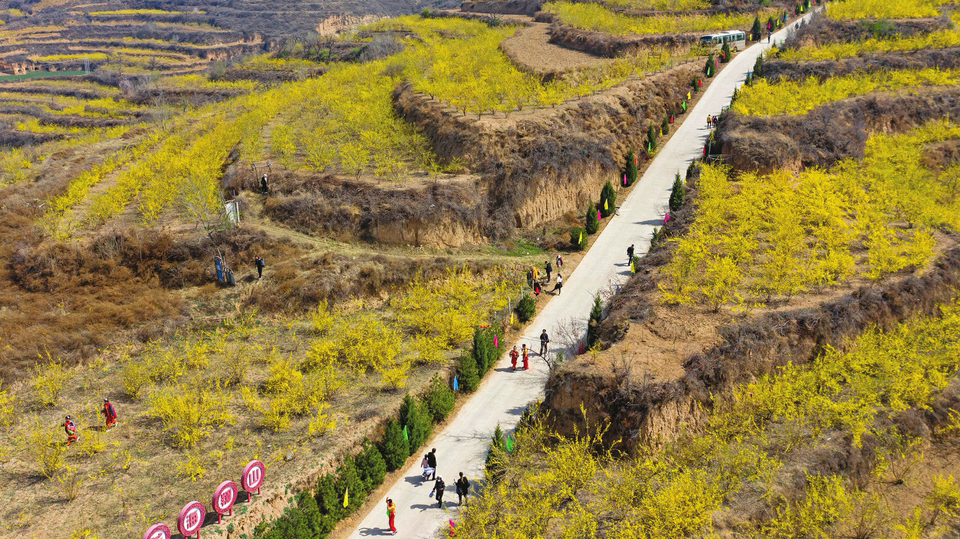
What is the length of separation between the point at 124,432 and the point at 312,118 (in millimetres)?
31747

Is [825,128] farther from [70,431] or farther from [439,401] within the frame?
[70,431]

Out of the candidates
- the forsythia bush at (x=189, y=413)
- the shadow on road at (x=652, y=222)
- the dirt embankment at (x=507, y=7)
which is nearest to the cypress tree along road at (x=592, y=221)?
the shadow on road at (x=652, y=222)

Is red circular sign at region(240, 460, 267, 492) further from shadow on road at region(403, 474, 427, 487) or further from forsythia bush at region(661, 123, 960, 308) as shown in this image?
forsythia bush at region(661, 123, 960, 308)

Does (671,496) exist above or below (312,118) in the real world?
below

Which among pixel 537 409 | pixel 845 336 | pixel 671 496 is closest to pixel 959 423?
pixel 845 336

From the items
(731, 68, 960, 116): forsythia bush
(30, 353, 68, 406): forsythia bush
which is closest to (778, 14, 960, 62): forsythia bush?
(731, 68, 960, 116): forsythia bush

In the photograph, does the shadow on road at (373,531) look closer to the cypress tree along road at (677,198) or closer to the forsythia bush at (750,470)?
the forsythia bush at (750,470)

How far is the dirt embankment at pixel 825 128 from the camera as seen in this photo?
3588cm

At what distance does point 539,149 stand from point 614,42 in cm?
2555

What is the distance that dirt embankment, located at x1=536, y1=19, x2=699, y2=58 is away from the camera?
188 ft

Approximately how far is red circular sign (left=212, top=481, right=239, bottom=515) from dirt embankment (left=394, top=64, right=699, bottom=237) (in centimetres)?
2057

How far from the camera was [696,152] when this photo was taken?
42.1m

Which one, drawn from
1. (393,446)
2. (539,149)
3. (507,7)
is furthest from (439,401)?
(507,7)

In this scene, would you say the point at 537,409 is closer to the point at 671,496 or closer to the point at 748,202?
the point at 671,496
